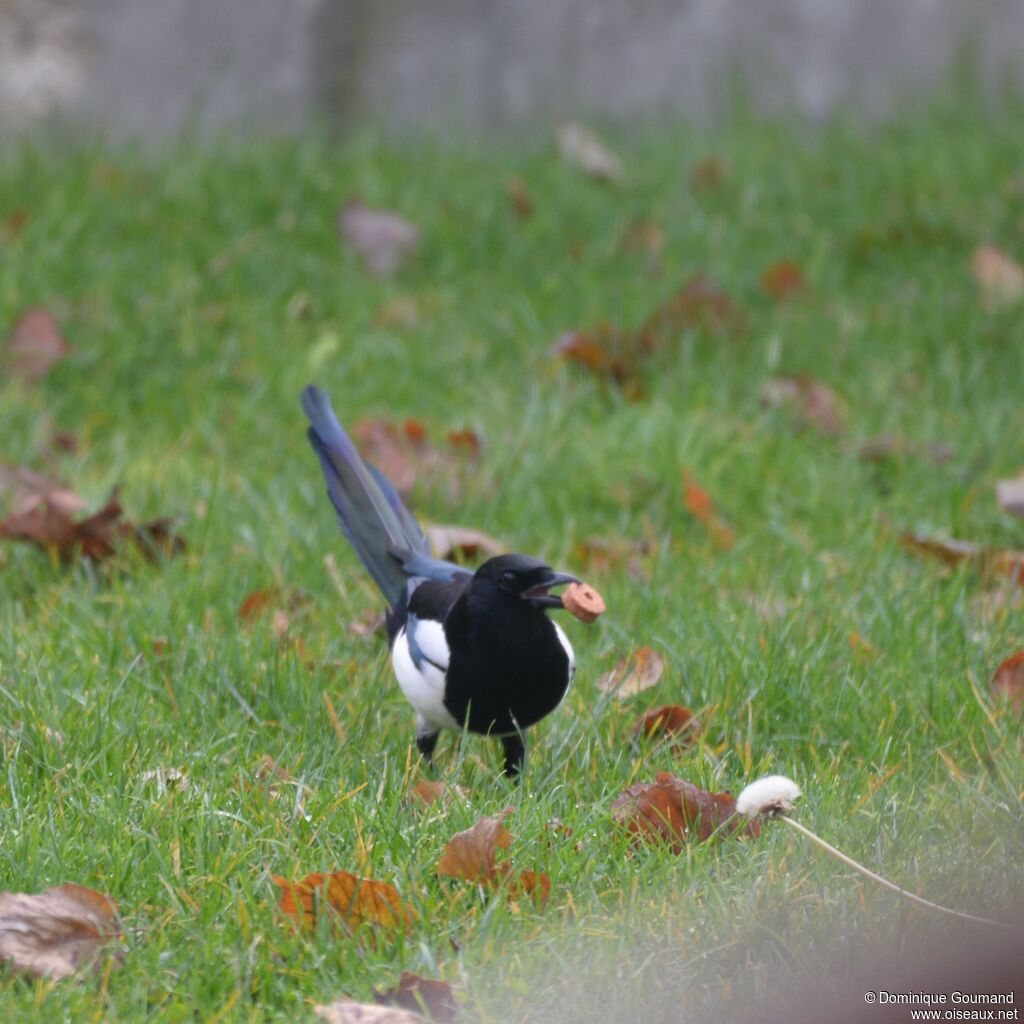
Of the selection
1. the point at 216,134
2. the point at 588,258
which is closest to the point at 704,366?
the point at 588,258

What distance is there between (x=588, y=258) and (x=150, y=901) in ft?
11.2

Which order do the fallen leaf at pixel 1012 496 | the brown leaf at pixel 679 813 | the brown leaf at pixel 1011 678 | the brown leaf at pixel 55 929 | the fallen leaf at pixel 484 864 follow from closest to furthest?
the brown leaf at pixel 55 929 → the fallen leaf at pixel 484 864 → the brown leaf at pixel 679 813 → the brown leaf at pixel 1011 678 → the fallen leaf at pixel 1012 496

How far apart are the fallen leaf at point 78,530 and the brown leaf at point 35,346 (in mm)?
1061

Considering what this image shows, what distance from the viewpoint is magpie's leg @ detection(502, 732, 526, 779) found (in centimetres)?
256

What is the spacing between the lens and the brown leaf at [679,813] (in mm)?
2305

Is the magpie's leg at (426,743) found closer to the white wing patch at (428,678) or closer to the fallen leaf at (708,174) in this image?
the white wing patch at (428,678)

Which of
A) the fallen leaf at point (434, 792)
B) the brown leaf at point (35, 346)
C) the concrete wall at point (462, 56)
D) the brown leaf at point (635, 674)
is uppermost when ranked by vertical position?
the concrete wall at point (462, 56)

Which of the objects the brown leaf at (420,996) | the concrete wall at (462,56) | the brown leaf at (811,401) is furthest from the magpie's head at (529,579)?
the concrete wall at (462,56)

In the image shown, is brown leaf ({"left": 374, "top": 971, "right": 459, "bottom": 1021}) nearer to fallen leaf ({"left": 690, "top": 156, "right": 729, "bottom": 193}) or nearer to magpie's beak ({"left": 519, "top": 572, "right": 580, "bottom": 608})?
magpie's beak ({"left": 519, "top": 572, "right": 580, "bottom": 608})

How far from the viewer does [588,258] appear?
511cm

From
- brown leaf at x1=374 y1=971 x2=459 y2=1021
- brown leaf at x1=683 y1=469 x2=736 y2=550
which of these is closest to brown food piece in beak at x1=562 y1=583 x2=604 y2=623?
brown leaf at x1=374 y1=971 x2=459 y2=1021

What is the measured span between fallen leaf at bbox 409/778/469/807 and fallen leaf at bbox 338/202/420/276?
293 cm

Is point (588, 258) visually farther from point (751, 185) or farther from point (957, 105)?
point (957, 105)

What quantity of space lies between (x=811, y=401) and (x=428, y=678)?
6.93ft
